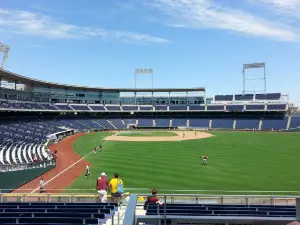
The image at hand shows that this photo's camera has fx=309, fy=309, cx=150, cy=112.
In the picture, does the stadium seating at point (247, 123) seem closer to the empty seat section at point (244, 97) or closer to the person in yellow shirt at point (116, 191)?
the empty seat section at point (244, 97)

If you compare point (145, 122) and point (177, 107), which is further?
point (177, 107)

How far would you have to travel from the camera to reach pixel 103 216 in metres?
8.95

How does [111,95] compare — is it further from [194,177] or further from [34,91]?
[194,177]

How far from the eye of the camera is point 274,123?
8662 cm

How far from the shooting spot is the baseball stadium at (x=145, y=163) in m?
10.4

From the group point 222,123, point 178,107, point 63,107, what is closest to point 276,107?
point 222,123

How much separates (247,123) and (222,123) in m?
7.16

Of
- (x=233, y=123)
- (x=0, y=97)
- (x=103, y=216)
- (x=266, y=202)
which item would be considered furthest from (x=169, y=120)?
(x=103, y=216)

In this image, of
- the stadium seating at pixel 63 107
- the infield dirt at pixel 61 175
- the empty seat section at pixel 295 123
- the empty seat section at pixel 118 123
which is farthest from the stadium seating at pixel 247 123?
the infield dirt at pixel 61 175

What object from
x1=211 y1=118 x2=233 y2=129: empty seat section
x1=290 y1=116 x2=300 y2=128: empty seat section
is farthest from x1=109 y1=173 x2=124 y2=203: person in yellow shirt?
x1=290 y1=116 x2=300 y2=128: empty seat section

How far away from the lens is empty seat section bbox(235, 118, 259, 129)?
86625 mm

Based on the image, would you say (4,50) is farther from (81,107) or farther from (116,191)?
(116,191)

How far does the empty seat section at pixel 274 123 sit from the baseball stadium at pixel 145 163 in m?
0.27

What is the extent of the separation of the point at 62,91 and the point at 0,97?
3598cm
